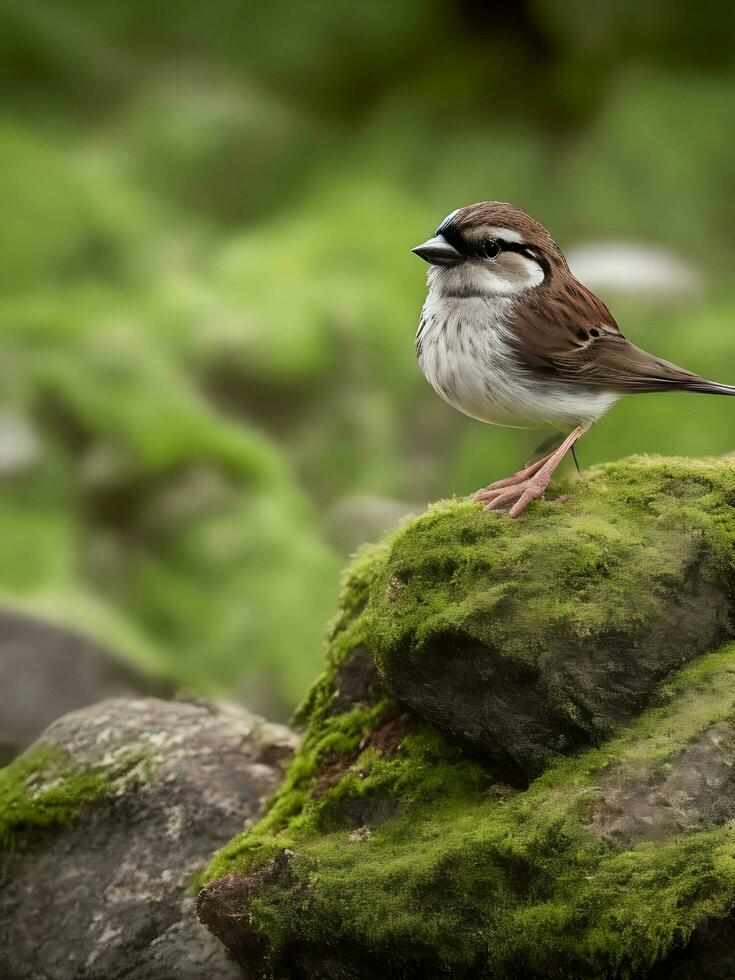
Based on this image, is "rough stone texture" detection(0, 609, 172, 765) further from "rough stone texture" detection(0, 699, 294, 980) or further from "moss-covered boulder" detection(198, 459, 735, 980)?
"moss-covered boulder" detection(198, 459, 735, 980)

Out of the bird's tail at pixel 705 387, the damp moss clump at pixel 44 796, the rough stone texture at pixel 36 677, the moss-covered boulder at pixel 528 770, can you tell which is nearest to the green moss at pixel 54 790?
the damp moss clump at pixel 44 796

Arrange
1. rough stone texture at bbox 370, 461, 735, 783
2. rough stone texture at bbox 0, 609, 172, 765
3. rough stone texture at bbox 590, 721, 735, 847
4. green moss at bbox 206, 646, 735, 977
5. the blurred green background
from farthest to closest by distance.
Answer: the blurred green background → rough stone texture at bbox 0, 609, 172, 765 → rough stone texture at bbox 370, 461, 735, 783 → rough stone texture at bbox 590, 721, 735, 847 → green moss at bbox 206, 646, 735, 977

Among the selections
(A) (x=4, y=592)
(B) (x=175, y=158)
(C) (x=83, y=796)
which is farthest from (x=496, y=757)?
(B) (x=175, y=158)

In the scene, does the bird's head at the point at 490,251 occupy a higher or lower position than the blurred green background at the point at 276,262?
lower

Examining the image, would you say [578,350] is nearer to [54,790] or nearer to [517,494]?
[517,494]

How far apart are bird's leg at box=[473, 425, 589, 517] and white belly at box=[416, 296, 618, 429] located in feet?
0.27

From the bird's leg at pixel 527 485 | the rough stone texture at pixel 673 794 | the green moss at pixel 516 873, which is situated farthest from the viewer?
the bird's leg at pixel 527 485

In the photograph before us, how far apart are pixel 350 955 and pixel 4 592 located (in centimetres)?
516

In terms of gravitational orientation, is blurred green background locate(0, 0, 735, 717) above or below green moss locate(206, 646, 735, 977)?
above

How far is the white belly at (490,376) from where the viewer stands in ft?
12.4

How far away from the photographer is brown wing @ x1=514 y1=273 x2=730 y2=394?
12.5 feet

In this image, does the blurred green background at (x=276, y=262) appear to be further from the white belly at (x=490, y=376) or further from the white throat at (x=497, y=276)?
the white throat at (x=497, y=276)

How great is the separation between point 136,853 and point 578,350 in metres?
2.27

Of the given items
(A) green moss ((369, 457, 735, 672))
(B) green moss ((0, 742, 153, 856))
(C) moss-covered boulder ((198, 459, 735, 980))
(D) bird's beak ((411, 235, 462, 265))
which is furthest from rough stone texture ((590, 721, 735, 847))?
(B) green moss ((0, 742, 153, 856))
